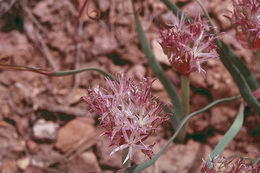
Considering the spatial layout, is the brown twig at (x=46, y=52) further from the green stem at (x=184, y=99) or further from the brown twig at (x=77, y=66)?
the green stem at (x=184, y=99)

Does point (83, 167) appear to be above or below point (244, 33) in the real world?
below

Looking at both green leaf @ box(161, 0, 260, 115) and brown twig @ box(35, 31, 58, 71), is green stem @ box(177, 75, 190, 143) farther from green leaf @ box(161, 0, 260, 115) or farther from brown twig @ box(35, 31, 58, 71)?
brown twig @ box(35, 31, 58, 71)

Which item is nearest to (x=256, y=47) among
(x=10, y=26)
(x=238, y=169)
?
(x=238, y=169)

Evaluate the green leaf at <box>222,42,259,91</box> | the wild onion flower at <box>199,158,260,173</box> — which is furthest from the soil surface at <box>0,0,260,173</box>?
the wild onion flower at <box>199,158,260,173</box>

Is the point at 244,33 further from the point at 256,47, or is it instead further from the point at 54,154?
the point at 54,154

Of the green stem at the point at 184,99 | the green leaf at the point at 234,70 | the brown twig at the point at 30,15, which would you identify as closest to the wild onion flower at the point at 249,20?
the green leaf at the point at 234,70
